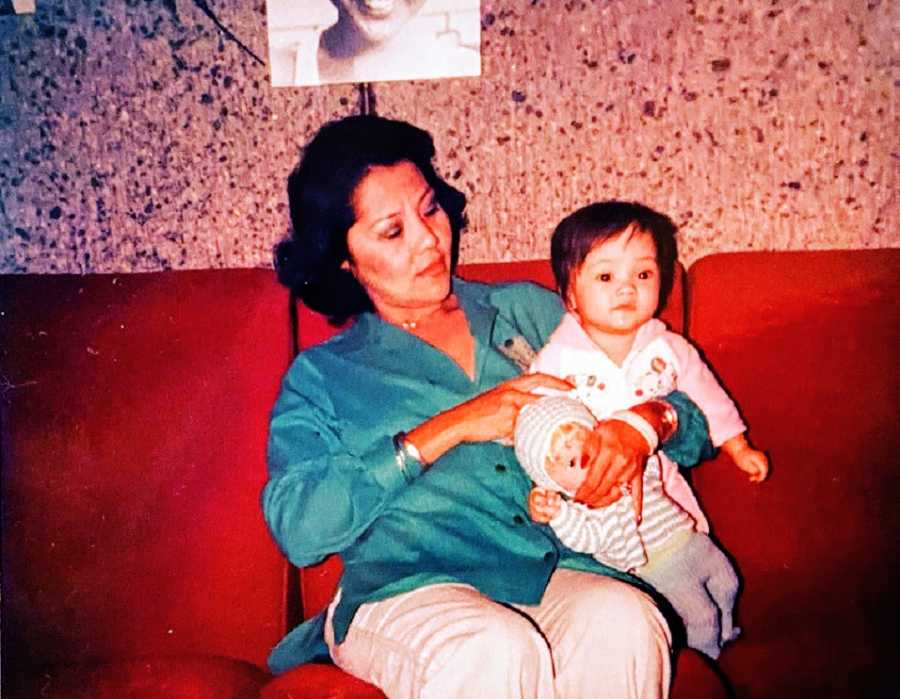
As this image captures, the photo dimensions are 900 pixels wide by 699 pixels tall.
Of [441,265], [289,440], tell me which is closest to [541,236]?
[441,265]

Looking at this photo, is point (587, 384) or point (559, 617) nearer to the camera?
point (559, 617)

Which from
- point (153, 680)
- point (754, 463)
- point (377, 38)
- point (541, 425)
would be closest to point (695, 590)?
point (754, 463)

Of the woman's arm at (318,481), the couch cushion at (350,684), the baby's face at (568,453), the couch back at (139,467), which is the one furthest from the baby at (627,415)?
the couch back at (139,467)

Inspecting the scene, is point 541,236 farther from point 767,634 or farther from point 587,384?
point 767,634

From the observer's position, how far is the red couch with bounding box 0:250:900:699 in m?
1.09

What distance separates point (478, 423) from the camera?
1052 millimetres

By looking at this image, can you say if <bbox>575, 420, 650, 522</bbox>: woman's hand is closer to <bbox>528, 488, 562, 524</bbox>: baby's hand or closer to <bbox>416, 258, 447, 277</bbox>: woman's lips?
<bbox>528, 488, 562, 524</bbox>: baby's hand

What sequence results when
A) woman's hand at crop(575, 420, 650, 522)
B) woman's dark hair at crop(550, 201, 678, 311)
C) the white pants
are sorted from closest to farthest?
the white pants, woman's hand at crop(575, 420, 650, 522), woman's dark hair at crop(550, 201, 678, 311)

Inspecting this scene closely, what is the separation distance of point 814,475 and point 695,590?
0.85 feet

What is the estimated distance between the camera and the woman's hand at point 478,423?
3.44 ft

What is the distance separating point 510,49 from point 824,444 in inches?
30.8

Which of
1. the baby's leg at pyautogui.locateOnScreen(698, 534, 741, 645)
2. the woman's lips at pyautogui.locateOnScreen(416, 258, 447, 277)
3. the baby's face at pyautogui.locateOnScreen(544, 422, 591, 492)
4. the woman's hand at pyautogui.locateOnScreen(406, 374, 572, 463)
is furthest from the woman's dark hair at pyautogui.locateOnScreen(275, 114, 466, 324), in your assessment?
the baby's leg at pyautogui.locateOnScreen(698, 534, 741, 645)

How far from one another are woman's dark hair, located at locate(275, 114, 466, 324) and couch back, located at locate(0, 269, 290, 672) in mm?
67

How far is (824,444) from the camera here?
3.62ft
